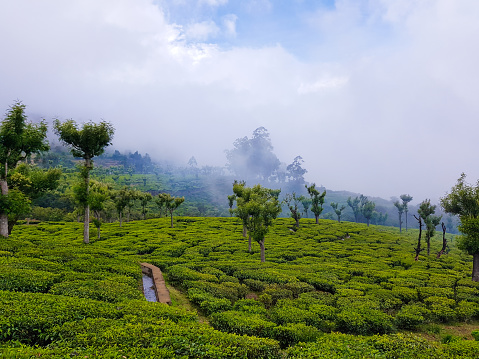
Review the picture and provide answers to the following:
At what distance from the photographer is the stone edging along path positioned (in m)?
13.9

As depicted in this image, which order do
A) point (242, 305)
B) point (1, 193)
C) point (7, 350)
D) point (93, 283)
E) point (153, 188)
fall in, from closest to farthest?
point (7, 350) < point (93, 283) < point (242, 305) < point (1, 193) < point (153, 188)

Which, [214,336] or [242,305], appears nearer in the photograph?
[214,336]

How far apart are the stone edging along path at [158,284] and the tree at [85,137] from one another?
392 inches

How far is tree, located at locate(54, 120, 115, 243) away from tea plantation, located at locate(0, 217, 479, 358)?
9.14 m

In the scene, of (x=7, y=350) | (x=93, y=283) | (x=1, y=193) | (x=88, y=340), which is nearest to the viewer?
(x=7, y=350)

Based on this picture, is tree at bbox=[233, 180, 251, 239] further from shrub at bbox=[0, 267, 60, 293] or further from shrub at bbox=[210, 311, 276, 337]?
shrub at bbox=[0, 267, 60, 293]

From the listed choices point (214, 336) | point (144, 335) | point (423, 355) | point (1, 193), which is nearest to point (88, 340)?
point (144, 335)

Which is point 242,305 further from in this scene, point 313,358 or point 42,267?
point 42,267

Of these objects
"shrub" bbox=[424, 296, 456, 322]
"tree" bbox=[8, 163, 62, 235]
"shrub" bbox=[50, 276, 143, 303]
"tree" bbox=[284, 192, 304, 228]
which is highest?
"tree" bbox=[8, 163, 62, 235]

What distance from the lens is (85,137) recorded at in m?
23.8

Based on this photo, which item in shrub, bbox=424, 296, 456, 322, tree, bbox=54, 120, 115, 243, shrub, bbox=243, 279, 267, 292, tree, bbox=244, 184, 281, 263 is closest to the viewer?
shrub, bbox=424, 296, 456, 322

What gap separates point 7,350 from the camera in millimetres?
6496

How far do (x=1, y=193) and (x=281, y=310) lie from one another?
21.5 m

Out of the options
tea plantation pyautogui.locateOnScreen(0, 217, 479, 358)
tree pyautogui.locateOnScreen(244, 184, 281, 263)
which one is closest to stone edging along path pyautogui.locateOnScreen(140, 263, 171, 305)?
tea plantation pyautogui.locateOnScreen(0, 217, 479, 358)
